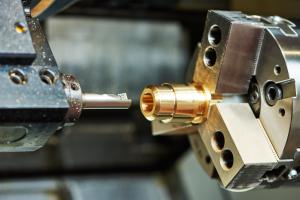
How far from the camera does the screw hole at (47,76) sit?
0.42 m

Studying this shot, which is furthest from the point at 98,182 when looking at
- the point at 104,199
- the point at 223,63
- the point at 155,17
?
the point at 223,63

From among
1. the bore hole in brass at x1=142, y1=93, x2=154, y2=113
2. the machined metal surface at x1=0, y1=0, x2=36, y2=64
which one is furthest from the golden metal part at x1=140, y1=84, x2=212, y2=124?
the machined metal surface at x1=0, y1=0, x2=36, y2=64

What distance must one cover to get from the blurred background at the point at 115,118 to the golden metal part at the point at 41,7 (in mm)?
381

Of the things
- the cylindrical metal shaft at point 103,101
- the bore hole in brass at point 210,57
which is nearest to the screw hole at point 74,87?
the cylindrical metal shaft at point 103,101

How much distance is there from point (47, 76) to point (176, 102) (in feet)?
0.39

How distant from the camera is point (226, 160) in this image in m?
0.49

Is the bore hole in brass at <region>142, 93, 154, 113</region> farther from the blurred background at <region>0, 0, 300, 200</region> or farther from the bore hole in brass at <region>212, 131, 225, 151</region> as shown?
the blurred background at <region>0, 0, 300, 200</region>

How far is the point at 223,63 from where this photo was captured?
1.58ft

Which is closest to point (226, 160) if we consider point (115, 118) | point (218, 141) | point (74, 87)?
point (218, 141)

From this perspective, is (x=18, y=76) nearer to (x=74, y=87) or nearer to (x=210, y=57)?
(x=74, y=87)

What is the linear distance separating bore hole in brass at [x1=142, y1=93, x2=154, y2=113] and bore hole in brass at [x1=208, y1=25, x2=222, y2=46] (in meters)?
0.07

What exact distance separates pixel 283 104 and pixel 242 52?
0.19 ft

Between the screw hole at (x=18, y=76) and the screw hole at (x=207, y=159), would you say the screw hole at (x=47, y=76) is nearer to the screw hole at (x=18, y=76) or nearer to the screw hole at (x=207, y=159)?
the screw hole at (x=18, y=76)

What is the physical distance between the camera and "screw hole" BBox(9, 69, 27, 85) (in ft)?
1.33
